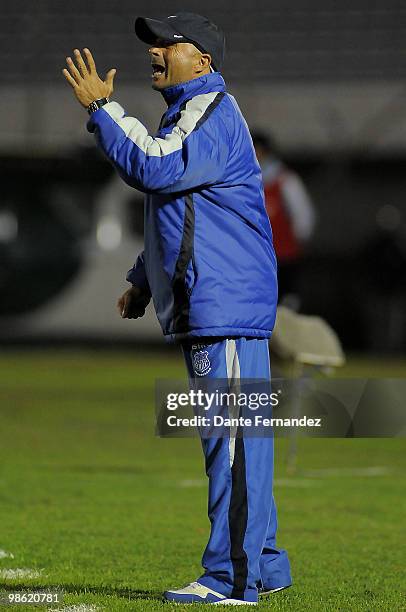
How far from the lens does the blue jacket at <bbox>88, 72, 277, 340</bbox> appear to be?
4.49 meters

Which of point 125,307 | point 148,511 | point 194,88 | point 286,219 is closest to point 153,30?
point 194,88

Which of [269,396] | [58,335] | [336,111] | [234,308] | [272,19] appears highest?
[272,19]

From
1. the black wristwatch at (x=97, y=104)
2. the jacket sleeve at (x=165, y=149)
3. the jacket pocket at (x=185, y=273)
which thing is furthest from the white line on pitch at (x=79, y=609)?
the black wristwatch at (x=97, y=104)

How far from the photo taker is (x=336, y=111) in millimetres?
21859

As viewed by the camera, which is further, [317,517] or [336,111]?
[336,111]

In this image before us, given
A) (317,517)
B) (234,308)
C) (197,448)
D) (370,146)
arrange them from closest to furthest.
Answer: (234,308)
(317,517)
(197,448)
(370,146)

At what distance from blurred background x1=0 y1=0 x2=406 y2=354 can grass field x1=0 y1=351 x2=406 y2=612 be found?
808cm

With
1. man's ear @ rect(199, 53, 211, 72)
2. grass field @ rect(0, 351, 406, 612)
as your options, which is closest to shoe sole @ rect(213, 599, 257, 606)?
grass field @ rect(0, 351, 406, 612)

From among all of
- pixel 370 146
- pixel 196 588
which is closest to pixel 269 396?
pixel 196 588

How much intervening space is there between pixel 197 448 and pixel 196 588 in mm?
5794

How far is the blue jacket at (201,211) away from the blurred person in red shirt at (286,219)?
6.68m

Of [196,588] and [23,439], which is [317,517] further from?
[23,439]

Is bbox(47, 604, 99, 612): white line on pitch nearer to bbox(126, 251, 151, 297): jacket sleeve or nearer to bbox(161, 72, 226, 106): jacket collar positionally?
bbox(126, 251, 151, 297): jacket sleeve

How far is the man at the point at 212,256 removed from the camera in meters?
4.57
